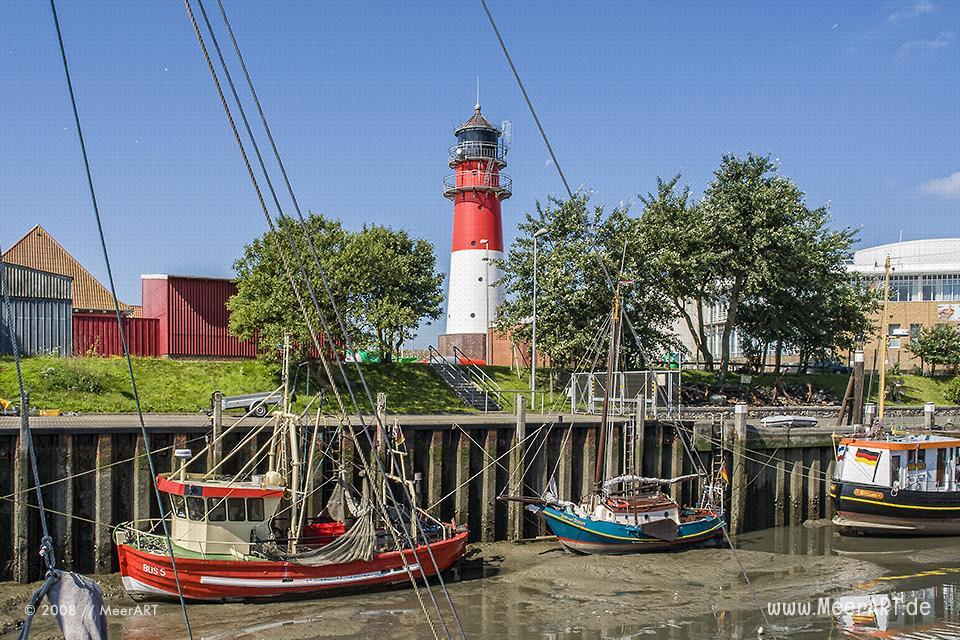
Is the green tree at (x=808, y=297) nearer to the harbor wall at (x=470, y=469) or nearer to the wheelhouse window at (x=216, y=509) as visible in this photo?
the harbor wall at (x=470, y=469)

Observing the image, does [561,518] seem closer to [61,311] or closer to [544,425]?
[544,425]

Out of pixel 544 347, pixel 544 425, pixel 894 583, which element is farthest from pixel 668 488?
pixel 544 347

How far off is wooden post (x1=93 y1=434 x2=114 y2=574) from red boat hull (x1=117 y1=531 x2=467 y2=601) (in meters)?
1.39

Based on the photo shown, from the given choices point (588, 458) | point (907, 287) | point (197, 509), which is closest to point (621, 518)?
point (588, 458)

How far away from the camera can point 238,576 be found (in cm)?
2012

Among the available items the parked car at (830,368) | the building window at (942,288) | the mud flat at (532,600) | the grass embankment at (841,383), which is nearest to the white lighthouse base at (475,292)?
the grass embankment at (841,383)

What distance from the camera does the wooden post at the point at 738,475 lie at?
29.8m

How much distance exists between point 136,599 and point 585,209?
31994mm

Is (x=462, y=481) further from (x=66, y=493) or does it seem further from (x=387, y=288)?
(x=387, y=288)

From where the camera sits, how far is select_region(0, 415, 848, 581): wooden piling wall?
826 inches

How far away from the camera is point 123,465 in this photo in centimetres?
2191

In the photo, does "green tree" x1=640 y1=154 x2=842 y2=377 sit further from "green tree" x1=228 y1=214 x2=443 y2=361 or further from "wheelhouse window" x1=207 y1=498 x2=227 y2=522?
"wheelhouse window" x1=207 y1=498 x2=227 y2=522

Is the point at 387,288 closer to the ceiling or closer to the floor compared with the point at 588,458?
closer to the ceiling

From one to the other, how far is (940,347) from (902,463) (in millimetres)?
36783
